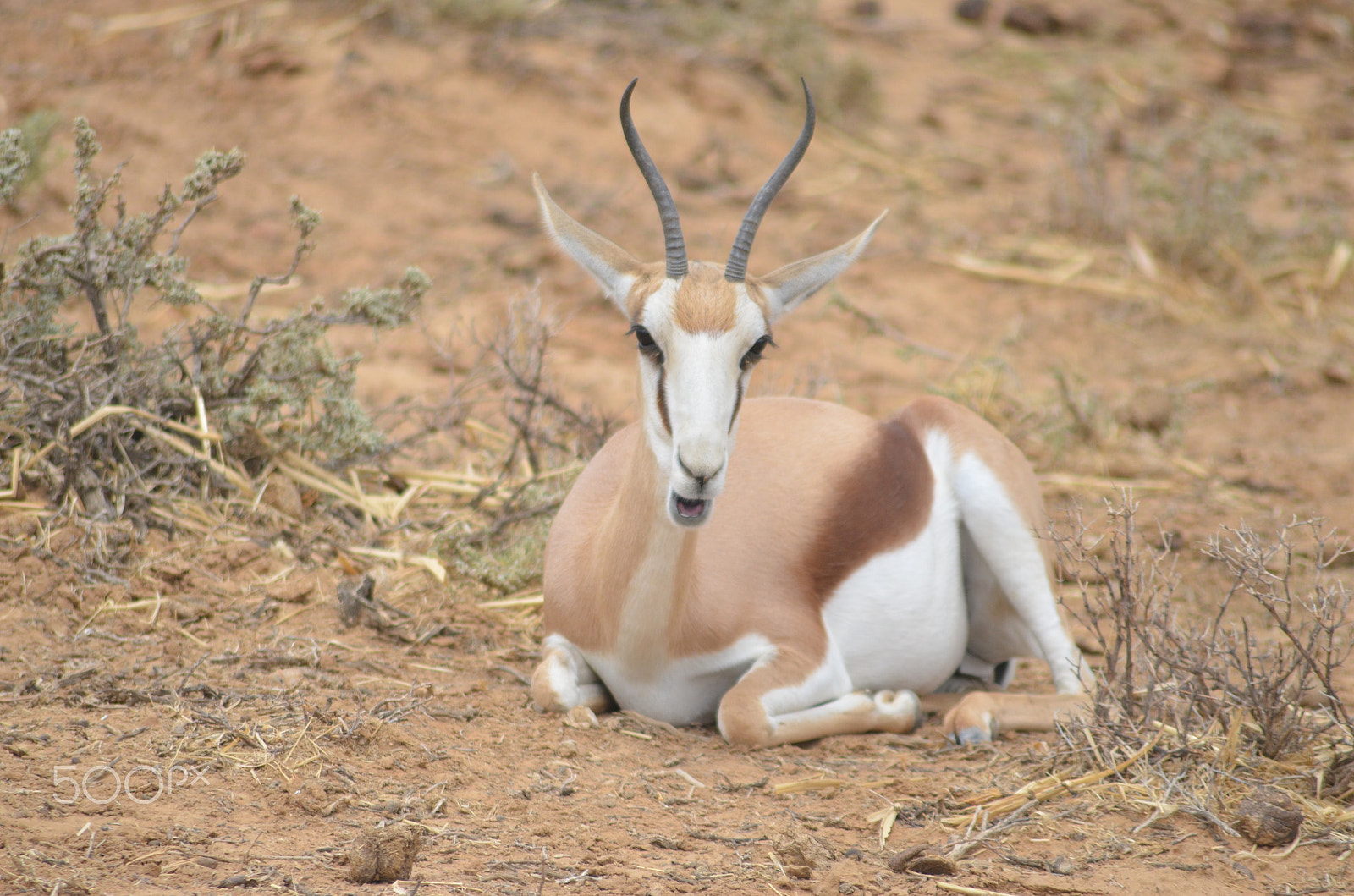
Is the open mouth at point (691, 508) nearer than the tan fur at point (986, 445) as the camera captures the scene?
Yes

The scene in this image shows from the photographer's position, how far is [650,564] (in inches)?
165

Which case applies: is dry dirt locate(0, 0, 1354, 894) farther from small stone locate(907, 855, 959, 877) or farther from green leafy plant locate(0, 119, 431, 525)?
green leafy plant locate(0, 119, 431, 525)

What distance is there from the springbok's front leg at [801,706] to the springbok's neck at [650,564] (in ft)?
1.03

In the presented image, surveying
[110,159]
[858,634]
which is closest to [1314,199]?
[858,634]

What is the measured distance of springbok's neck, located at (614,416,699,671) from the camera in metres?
4.15

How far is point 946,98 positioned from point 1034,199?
10.6ft

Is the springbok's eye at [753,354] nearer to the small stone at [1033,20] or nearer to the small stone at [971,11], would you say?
the small stone at [1033,20]

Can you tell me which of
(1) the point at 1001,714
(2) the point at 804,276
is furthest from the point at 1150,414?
(2) the point at 804,276

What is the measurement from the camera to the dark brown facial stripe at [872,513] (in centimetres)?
484

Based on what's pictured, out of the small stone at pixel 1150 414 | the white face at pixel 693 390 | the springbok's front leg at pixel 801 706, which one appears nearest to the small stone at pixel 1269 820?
the springbok's front leg at pixel 801 706

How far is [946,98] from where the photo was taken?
14828 millimetres

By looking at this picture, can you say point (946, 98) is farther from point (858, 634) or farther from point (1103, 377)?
point (858, 634)

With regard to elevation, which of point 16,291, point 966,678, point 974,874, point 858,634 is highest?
point 16,291

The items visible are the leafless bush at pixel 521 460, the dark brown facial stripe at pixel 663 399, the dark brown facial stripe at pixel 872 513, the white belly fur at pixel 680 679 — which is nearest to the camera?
the dark brown facial stripe at pixel 663 399
